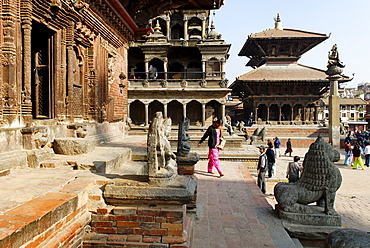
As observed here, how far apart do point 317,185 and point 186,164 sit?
2.58m

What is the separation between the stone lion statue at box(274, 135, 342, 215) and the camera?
5.04 m

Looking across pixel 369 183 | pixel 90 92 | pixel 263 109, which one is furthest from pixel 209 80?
pixel 90 92

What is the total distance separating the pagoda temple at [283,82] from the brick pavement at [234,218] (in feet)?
78.5

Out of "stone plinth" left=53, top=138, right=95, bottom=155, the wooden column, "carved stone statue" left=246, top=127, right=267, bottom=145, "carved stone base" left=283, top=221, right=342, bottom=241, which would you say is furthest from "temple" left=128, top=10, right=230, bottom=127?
"carved stone base" left=283, top=221, right=342, bottom=241

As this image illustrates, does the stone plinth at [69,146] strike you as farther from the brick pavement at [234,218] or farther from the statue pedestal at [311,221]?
the statue pedestal at [311,221]

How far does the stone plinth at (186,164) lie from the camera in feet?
17.6

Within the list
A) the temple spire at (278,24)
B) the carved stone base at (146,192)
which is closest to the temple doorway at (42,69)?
the carved stone base at (146,192)

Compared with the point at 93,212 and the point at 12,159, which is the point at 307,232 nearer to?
the point at 93,212

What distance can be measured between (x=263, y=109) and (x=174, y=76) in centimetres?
1107

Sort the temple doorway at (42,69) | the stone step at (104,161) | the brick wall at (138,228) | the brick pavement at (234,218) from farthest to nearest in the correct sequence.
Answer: the temple doorway at (42,69)
the stone step at (104,161)
the brick pavement at (234,218)
the brick wall at (138,228)

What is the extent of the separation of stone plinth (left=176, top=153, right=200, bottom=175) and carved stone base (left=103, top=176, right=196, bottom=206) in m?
2.02

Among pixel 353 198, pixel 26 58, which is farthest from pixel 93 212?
pixel 353 198

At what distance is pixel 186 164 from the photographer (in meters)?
5.41

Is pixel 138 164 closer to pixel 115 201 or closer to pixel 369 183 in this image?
pixel 115 201
